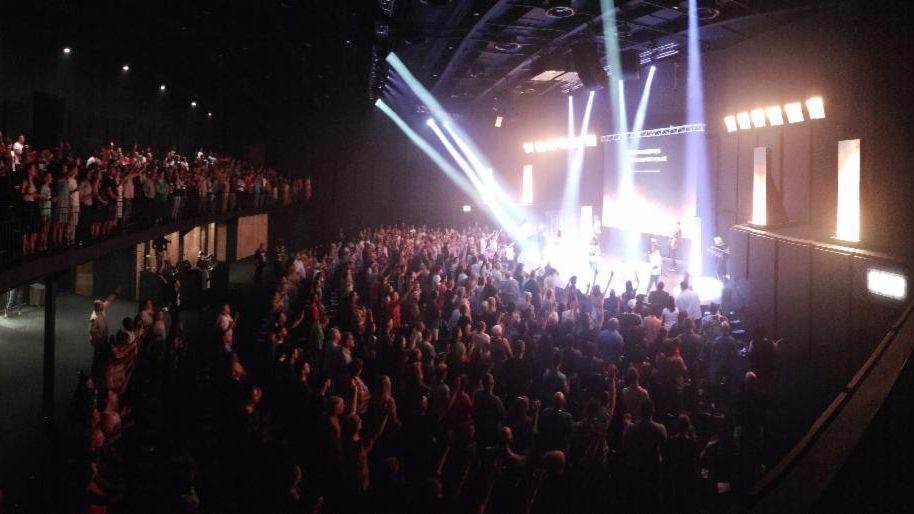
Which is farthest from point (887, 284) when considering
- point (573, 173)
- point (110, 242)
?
point (573, 173)

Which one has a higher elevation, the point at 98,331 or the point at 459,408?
the point at 98,331

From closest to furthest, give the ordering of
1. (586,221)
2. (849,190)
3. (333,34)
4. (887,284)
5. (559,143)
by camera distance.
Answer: (887,284)
(849,190)
(333,34)
(586,221)
(559,143)

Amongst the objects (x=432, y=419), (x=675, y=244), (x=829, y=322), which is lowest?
(x=432, y=419)

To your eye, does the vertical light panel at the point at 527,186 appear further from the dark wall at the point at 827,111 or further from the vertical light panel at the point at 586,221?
the dark wall at the point at 827,111

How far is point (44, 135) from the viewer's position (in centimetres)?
1305

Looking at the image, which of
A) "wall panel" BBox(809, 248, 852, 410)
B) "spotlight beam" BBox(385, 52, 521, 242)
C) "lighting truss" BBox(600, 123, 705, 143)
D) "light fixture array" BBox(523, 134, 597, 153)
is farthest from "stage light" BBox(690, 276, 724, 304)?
"spotlight beam" BBox(385, 52, 521, 242)

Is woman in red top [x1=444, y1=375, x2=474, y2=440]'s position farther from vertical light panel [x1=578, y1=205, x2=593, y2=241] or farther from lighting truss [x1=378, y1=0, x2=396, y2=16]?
vertical light panel [x1=578, y1=205, x2=593, y2=241]

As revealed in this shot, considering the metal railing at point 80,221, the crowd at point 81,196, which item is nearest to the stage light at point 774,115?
the crowd at point 81,196

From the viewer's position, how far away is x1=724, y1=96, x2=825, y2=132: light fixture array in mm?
11219

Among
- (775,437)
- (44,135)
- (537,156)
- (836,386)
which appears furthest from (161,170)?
(537,156)

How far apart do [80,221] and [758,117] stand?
45.9 ft

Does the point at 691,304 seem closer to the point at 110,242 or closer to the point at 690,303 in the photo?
the point at 690,303

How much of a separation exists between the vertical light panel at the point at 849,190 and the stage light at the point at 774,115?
2607 mm

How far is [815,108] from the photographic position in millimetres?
11219
